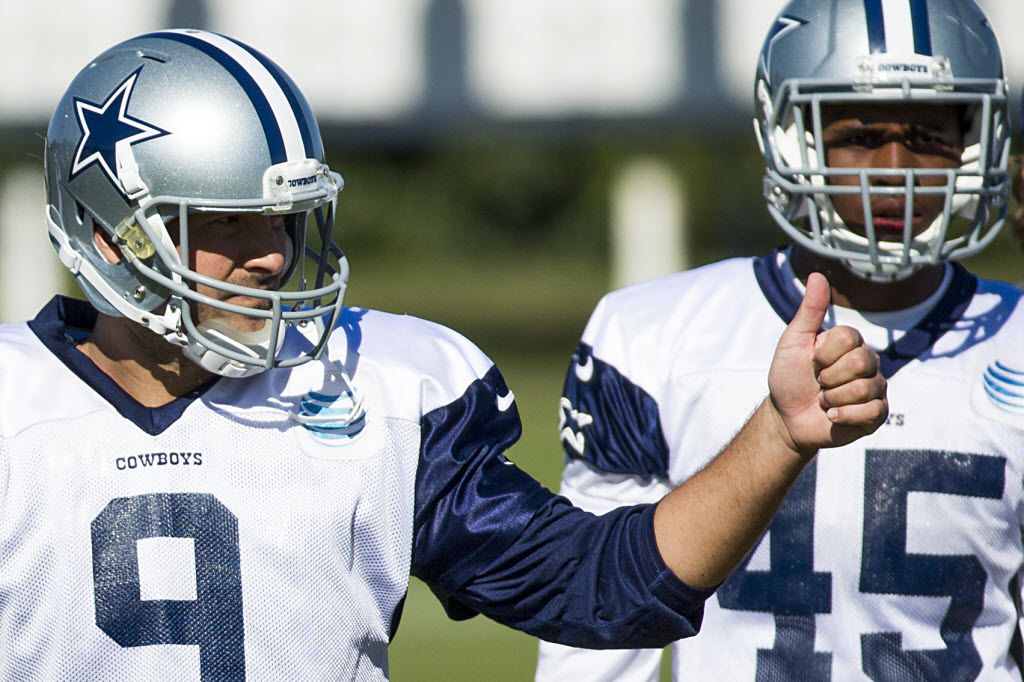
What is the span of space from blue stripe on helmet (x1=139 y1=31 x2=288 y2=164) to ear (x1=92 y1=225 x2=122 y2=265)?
0.92ft

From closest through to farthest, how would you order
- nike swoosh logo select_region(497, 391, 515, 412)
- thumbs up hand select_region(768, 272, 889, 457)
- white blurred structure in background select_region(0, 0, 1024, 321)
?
thumbs up hand select_region(768, 272, 889, 457)
nike swoosh logo select_region(497, 391, 515, 412)
white blurred structure in background select_region(0, 0, 1024, 321)

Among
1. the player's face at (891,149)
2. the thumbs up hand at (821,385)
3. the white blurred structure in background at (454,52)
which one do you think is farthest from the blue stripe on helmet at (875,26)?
the white blurred structure in background at (454,52)

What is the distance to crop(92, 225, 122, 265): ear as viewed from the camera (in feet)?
7.61

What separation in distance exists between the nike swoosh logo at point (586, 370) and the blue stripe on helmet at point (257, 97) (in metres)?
0.82

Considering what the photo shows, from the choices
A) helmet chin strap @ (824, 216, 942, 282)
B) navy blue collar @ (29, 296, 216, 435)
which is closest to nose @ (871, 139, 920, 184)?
helmet chin strap @ (824, 216, 942, 282)

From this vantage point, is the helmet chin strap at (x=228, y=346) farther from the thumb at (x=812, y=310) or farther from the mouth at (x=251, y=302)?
the thumb at (x=812, y=310)

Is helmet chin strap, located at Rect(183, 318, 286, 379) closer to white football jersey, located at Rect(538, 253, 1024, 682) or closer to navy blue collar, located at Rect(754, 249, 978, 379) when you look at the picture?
white football jersey, located at Rect(538, 253, 1024, 682)

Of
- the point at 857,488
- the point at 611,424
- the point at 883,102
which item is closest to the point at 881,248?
the point at 883,102

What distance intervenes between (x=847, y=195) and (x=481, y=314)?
47.0 ft

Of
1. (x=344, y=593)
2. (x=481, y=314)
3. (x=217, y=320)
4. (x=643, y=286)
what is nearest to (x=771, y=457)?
(x=344, y=593)

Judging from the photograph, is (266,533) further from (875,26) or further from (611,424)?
(875,26)

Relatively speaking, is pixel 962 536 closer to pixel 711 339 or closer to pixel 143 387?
pixel 711 339

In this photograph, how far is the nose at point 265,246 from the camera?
2.22 metres

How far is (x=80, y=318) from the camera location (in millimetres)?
2482
